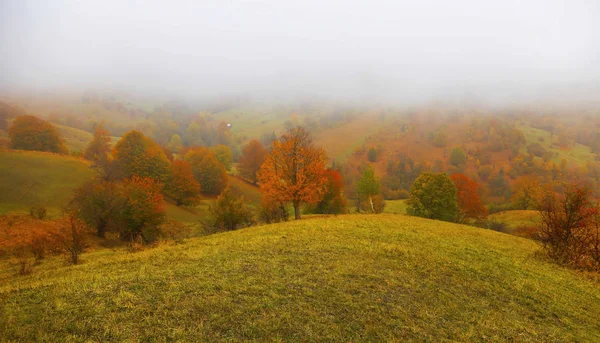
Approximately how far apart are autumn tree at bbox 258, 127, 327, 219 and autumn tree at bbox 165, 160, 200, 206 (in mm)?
45483

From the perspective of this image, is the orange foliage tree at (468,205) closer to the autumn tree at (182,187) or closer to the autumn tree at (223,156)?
the autumn tree at (182,187)

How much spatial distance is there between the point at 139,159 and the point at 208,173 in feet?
75.9

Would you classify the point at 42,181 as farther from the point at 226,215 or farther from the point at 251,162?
the point at 251,162

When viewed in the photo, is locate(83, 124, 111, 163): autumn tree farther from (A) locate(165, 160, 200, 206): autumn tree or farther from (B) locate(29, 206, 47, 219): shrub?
(B) locate(29, 206, 47, 219): shrub

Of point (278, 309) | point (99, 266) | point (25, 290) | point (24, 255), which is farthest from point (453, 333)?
point (24, 255)

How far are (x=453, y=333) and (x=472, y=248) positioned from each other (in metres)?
15.2

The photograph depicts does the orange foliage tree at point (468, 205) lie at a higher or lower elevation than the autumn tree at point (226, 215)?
lower

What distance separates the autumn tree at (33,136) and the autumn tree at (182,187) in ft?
117

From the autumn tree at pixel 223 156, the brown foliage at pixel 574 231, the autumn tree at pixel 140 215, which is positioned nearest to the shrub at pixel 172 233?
the autumn tree at pixel 140 215

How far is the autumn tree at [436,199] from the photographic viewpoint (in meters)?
57.6

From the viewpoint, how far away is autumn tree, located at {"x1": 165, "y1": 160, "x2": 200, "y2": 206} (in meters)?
78.8

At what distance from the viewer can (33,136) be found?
7975 cm

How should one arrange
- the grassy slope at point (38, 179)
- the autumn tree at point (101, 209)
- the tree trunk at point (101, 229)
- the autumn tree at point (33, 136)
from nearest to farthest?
the autumn tree at point (101, 209), the tree trunk at point (101, 229), the grassy slope at point (38, 179), the autumn tree at point (33, 136)

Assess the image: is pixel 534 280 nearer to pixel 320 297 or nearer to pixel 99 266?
pixel 320 297
